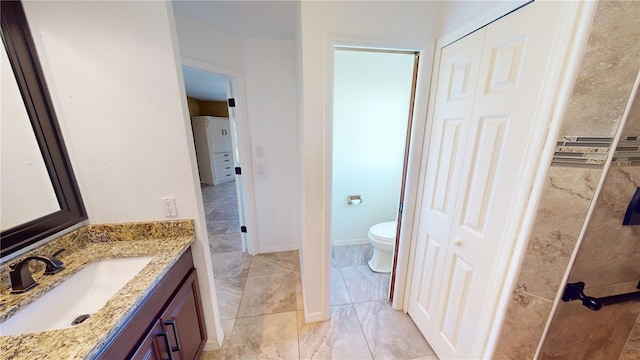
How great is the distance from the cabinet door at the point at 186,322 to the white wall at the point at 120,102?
0.43 meters

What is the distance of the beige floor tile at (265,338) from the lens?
4.82ft

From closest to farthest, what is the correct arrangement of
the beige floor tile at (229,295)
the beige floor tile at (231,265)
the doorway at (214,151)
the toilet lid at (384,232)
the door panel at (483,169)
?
the door panel at (483,169) → the beige floor tile at (229,295) → the toilet lid at (384,232) → the beige floor tile at (231,265) → the doorway at (214,151)

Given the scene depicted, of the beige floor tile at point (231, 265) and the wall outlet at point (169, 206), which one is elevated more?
the wall outlet at point (169, 206)

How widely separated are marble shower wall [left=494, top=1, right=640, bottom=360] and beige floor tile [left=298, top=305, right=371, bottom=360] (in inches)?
36.9

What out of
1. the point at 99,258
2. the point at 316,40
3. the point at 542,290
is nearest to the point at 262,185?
the point at 99,258

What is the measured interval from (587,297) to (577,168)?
480 millimetres

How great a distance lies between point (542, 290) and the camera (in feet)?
2.77


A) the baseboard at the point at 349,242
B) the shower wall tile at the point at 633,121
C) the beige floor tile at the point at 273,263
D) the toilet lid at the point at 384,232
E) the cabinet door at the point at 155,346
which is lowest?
the beige floor tile at the point at 273,263

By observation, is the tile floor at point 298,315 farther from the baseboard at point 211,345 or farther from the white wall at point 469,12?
the white wall at point 469,12

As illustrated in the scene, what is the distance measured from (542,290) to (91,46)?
88.0 inches

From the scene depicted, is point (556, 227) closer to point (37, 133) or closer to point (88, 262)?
point (88, 262)

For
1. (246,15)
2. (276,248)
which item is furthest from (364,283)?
(246,15)

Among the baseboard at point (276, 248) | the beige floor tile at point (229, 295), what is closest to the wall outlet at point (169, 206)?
the beige floor tile at point (229, 295)

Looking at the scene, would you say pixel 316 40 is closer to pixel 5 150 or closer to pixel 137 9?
pixel 137 9
